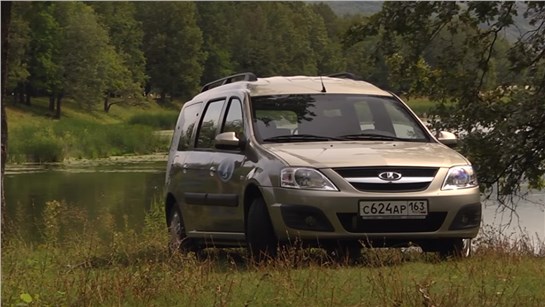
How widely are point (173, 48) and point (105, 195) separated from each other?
77.3 m

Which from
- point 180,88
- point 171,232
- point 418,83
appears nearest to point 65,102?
point 180,88

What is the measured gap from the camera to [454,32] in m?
17.2

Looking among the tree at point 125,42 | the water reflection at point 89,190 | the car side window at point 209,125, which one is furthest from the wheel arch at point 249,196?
the tree at point 125,42

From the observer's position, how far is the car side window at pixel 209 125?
9828mm

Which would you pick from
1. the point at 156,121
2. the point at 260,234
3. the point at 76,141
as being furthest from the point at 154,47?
the point at 260,234

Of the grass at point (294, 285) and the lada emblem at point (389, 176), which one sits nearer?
the grass at point (294, 285)

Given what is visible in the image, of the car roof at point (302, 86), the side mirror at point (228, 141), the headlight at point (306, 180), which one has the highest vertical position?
the car roof at point (302, 86)

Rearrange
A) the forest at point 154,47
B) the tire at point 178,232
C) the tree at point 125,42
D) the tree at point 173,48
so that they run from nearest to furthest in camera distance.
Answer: the tire at point 178,232 < the forest at point 154,47 < the tree at point 125,42 < the tree at point 173,48

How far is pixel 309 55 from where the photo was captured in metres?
128

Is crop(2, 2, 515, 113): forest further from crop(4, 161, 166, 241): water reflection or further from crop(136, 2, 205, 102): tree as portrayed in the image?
crop(4, 161, 166, 241): water reflection

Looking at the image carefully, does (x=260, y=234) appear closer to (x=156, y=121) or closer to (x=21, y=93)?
(x=156, y=121)

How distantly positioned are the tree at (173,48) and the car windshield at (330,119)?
9453cm

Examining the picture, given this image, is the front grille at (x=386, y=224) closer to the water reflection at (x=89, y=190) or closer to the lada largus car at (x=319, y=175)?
the lada largus car at (x=319, y=175)

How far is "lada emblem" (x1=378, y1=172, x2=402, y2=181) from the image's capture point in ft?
25.6
